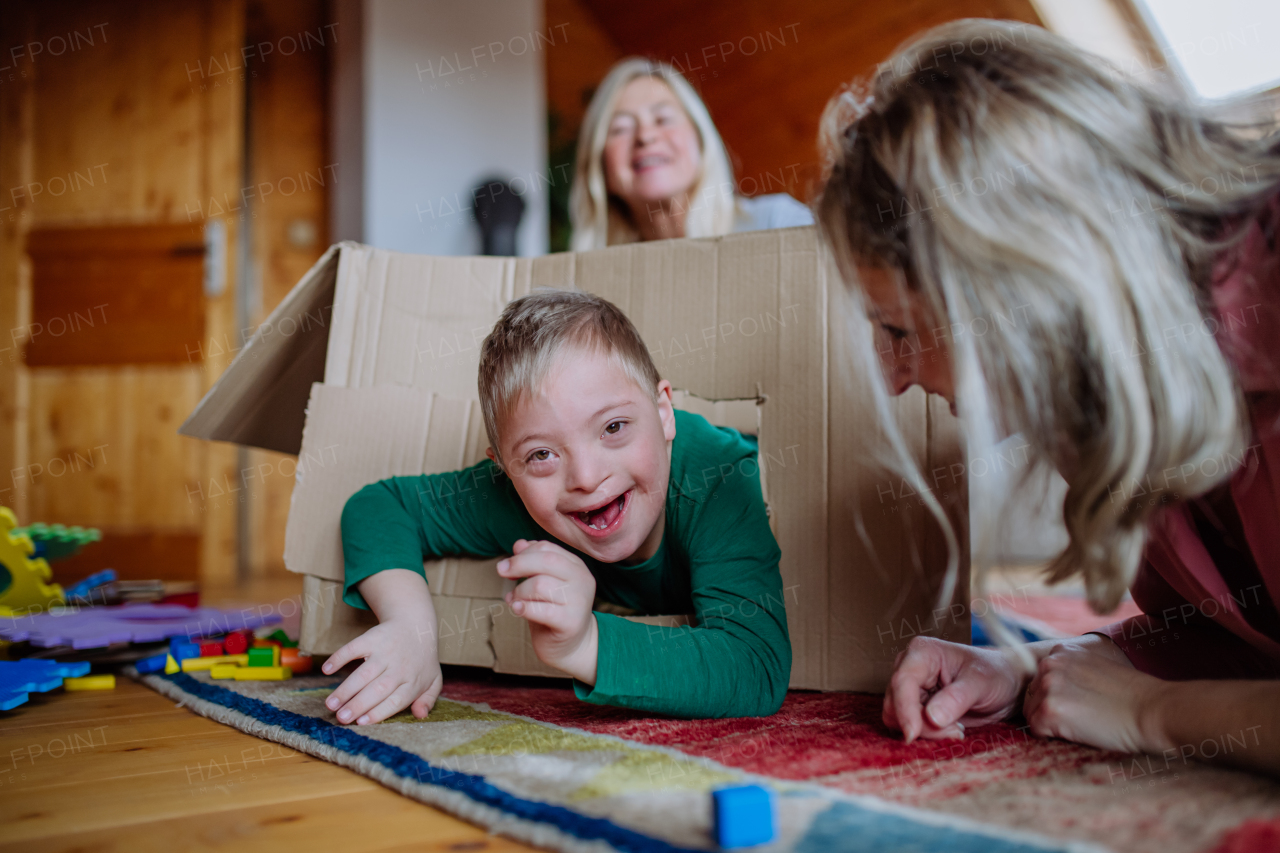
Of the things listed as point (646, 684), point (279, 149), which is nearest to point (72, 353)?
point (279, 149)

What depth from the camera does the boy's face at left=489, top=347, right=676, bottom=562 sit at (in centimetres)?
72

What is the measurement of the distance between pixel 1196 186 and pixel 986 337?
0.16 metres

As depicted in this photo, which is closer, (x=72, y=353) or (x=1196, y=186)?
(x=1196, y=186)

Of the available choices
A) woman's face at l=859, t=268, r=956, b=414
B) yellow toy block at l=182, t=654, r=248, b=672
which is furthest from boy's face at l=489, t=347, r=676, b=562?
yellow toy block at l=182, t=654, r=248, b=672

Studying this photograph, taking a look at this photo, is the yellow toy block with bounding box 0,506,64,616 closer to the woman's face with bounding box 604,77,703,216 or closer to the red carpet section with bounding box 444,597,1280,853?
the red carpet section with bounding box 444,597,1280,853

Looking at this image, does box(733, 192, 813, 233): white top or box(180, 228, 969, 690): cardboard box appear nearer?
box(180, 228, 969, 690): cardboard box

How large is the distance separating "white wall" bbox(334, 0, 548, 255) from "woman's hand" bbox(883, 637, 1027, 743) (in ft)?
7.42

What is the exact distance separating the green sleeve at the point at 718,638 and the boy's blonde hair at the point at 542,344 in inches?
5.4

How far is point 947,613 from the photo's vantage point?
2.67ft

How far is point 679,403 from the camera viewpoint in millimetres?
966

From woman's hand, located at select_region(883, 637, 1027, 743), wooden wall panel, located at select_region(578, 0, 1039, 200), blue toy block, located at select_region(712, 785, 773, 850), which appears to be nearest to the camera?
blue toy block, located at select_region(712, 785, 773, 850)

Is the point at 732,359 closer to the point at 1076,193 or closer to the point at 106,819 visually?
the point at 1076,193

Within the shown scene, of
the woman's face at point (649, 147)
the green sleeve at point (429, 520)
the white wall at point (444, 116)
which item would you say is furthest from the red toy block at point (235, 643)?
the white wall at point (444, 116)

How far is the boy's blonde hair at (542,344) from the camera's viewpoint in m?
0.74
